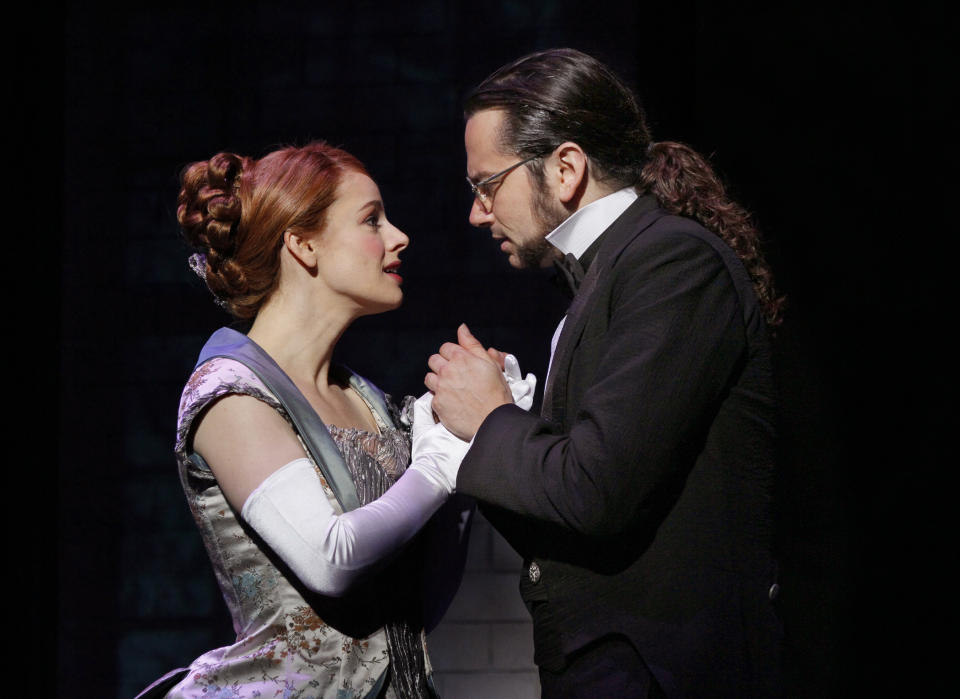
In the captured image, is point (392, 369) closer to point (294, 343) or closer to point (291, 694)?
point (294, 343)

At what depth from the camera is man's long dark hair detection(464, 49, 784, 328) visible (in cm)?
160

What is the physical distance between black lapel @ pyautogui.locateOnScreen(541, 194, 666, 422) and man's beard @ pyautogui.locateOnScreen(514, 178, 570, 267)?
6.5 inches

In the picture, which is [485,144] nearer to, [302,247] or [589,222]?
[589,222]

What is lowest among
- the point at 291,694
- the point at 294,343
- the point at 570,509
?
the point at 291,694

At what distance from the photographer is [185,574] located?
3055 mm

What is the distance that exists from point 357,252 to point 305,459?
475mm

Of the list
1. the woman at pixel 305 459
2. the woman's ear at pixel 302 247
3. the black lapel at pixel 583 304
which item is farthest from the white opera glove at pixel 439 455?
the woman's ear at pixel 302 247

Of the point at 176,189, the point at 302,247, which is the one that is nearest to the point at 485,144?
the point at 302,247

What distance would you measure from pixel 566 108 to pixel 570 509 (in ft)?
2.42

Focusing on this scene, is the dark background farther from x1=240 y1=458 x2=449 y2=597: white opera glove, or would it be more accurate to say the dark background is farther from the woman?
x1=240 y1=458 x2=449 y2=597: white opera glove

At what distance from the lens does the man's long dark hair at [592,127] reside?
63.1 inches

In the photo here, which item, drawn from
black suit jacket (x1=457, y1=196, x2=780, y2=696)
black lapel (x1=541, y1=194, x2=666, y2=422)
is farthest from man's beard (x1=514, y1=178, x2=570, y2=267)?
black suit jacket (x1=457, y1=196, x2=780, y2=696)

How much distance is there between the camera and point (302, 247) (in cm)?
189

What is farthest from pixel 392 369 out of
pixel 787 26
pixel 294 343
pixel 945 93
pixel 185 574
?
pixel 945 93
